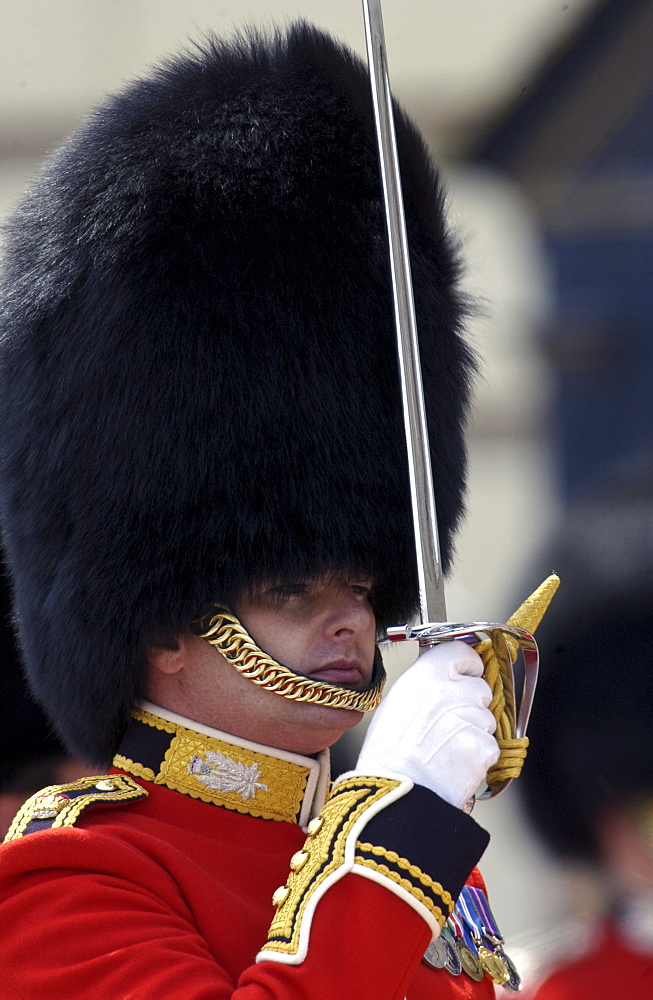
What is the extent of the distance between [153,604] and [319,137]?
2.71 feet

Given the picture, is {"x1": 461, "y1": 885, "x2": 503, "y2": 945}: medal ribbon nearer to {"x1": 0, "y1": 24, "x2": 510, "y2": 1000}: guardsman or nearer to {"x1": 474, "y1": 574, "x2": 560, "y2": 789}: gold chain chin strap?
{"x1": 0, "y1": 24, "x2": 510, "y2": 1000}: guardsman

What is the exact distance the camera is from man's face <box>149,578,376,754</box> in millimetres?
1772

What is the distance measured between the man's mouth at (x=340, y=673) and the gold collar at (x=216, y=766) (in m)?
0.14

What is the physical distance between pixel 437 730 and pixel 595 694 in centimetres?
184

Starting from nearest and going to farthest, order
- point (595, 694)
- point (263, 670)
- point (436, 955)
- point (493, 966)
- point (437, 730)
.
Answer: point (437, 730), point (263, 670), point (436, 955), point (493, 966), point (595, 694)

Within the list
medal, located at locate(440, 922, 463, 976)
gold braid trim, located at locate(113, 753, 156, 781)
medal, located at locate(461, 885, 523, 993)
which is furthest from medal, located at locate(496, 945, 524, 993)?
gold braid trim, located at locate(113, 753, 156, 781)

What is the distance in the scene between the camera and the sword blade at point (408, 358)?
1634 millimetres

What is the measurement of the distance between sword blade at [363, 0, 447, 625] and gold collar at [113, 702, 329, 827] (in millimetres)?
400

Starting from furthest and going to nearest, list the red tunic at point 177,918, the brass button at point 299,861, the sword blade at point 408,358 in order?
1. the sword blade at point 408,358
2. the brass button at point 299,861
3. the red tunic at point 177,918

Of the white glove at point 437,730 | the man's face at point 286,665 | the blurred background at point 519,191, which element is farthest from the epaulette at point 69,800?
the blurred background at point 519,191

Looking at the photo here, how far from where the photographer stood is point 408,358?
5.75 ft

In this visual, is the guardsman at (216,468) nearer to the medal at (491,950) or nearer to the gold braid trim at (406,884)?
the medal at (491,950)

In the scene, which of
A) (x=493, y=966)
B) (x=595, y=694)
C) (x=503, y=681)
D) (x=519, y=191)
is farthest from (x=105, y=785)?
(x=519, y=191)

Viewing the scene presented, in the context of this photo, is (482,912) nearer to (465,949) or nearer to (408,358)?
(465,949)
